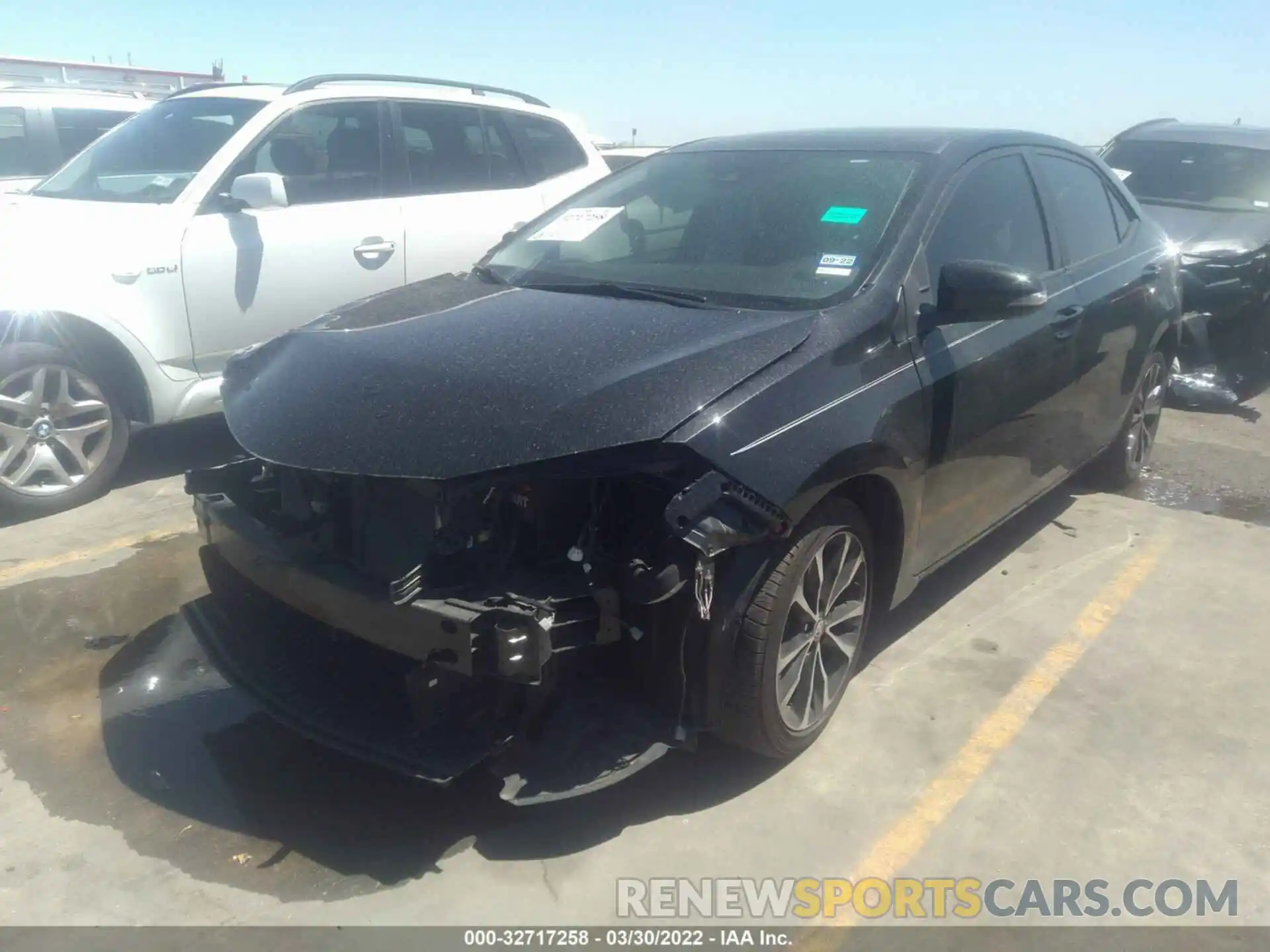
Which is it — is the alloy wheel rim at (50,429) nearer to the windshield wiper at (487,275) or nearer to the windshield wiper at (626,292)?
the windshield wiper at (487,275)

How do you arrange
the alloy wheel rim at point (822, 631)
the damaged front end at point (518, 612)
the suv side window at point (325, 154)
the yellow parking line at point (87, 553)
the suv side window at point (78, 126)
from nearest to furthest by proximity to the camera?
the damaged front end at point (518, 612), the alloy wheel rim at point (822, 631), the yellow parking line at point (87, 553), the suv side window at point (325, 154), the suv side window at point (78, 126)

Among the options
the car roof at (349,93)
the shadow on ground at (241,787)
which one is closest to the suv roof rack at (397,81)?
the car roof at (349,93)

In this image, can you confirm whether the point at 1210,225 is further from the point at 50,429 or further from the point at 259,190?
the point at 50,429

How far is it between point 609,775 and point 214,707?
153cm

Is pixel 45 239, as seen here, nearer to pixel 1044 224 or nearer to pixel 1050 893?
pixel 1044 224

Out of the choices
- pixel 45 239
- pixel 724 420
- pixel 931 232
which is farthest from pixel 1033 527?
pixel 45 239

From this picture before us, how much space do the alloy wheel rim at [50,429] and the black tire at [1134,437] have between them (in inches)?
194

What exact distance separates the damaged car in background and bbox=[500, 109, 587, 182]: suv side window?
159 inches

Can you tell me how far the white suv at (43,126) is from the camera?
8.41 meters

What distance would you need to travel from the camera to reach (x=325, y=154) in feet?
18.6

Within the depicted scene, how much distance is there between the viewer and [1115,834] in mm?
2850

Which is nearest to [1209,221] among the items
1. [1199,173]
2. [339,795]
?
[1199,173]

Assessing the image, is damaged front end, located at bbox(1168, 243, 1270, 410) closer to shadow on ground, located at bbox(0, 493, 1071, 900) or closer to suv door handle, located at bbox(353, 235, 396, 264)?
suv door handle, located at bbox(353, 235, 396, 264)

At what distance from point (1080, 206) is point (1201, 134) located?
19.2 ft
